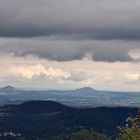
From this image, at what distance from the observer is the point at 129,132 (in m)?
54.8

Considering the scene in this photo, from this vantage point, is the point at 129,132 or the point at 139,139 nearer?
the point at 139,139

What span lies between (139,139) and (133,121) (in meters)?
2.95

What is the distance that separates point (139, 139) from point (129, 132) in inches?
153

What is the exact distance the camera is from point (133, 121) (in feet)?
174

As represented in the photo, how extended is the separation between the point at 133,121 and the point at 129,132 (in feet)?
7.94

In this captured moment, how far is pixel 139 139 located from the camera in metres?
51.0
